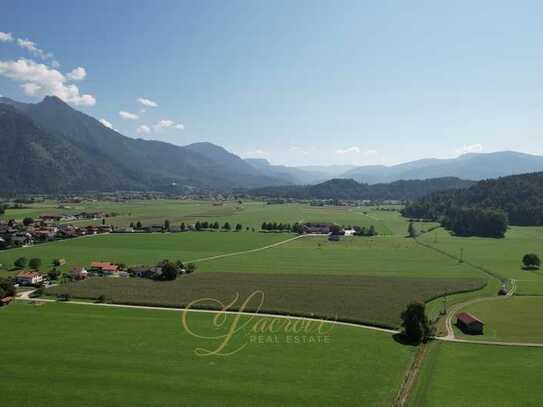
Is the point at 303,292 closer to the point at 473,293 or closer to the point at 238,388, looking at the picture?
the point at 473,293

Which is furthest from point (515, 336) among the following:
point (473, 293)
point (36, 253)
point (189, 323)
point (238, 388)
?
point (36, 253)

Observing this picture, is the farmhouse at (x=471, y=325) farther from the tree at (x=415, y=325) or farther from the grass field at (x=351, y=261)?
the grass field at (x=351, y=261)

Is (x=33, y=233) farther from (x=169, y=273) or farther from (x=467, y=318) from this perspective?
(x=467, y=318)

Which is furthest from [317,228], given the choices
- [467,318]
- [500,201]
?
[467,318]

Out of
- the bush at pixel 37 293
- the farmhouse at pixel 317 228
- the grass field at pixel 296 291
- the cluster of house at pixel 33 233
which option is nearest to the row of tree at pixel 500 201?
the farmhouse at pixel 317 228

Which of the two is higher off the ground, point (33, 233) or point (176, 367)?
point (33, 233)
